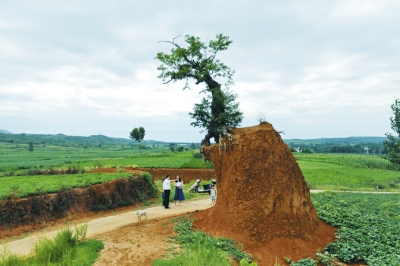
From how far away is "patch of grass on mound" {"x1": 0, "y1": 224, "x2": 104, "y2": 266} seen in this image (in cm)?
744

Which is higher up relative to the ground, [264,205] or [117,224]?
[264,205]

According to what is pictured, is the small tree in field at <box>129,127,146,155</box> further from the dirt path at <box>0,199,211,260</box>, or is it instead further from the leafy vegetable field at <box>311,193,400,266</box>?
the leafy vegetable field at <box>311,193,400,266</box>

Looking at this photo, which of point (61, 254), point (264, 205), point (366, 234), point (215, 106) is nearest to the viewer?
point (61, 254)

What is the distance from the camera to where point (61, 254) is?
826cm

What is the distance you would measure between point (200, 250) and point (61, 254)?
4228 millimetres

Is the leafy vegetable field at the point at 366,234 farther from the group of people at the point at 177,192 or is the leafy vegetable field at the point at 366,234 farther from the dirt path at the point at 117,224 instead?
the group of people at the point at 177,192

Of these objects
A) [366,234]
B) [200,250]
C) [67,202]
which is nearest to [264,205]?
[200,250]

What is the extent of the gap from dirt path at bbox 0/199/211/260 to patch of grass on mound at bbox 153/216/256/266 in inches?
43.0

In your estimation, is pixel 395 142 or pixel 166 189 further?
pixel 395 142

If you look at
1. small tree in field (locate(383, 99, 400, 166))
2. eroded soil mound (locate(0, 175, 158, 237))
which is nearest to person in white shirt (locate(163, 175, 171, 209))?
eroded soil mound (locate(0, 175, 158, 237))

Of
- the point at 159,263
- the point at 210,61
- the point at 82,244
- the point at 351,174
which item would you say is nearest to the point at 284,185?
the point at 159,263

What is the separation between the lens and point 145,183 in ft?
68.4

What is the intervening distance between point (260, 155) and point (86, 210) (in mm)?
10861

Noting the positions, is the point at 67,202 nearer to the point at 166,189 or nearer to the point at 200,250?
the point at 166,189
